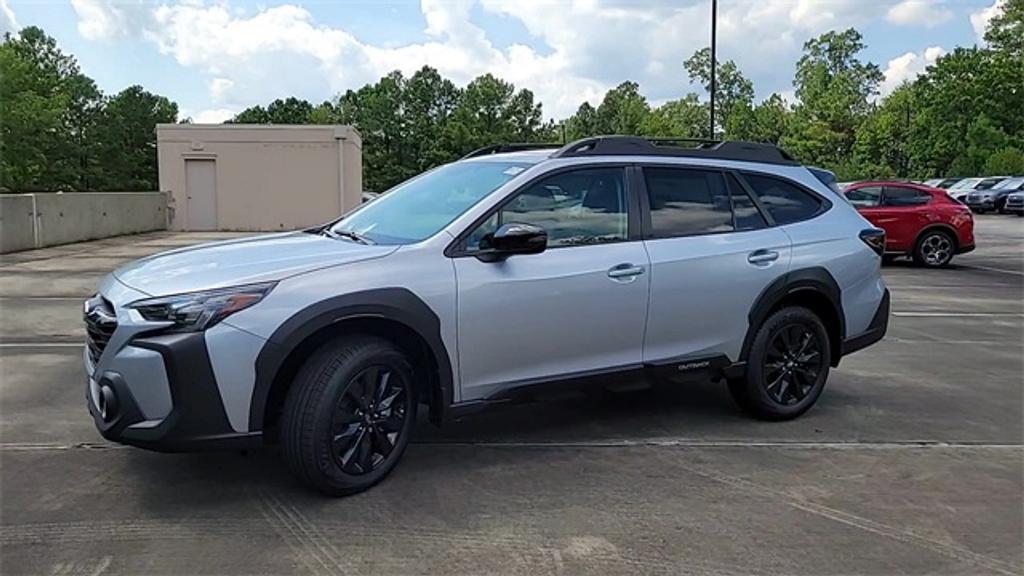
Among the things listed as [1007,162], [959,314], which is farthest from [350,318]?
[1007,162]

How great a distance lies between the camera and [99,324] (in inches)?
148

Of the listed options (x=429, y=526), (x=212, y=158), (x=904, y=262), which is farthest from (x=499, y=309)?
(x=212, y=158)

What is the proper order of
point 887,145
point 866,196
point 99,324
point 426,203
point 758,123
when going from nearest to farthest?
point 99,324
point 426,203
point 866,196
point 887,145
point 758,123

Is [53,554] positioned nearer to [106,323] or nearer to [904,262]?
[106,323]

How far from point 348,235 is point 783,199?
2.87 m

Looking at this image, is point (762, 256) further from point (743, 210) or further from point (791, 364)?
point (791, 364)

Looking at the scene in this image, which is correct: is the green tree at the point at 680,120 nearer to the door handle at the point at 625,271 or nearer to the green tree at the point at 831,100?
the green tree at the point at 831,100

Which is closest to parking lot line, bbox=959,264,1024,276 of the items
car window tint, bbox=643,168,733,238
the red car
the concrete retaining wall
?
the red car

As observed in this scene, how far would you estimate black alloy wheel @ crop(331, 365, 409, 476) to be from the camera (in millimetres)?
3893

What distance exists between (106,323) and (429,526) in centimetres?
172

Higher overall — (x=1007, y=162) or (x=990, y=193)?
(x=1007, y=162)

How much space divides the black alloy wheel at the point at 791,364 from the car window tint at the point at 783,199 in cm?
74

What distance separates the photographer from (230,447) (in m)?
3.64

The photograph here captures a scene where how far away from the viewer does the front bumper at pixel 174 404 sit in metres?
3.47
